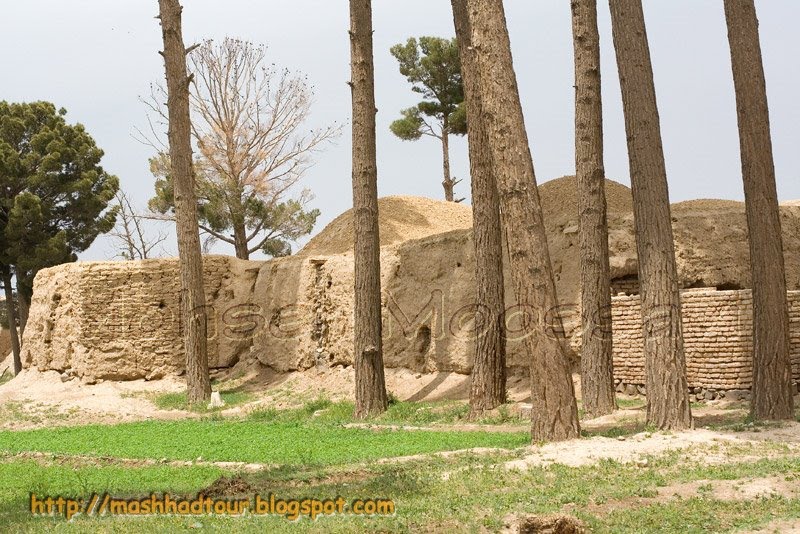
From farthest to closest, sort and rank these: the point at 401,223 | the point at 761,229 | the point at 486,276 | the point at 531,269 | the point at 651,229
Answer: the point at 401,223 → the point at 486,276 → the point at 761,229 → the point at 651,229 → the point at 531,269

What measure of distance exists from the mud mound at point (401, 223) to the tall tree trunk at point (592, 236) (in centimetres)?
1330

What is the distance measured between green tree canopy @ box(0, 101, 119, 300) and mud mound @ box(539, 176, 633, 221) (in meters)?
18.8

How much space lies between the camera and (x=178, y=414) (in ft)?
67.6

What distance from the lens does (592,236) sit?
1534cm

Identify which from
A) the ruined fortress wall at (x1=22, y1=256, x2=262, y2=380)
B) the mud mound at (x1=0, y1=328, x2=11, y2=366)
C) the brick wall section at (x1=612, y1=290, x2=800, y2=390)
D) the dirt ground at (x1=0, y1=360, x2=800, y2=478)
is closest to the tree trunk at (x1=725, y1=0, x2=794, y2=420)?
the dirt ground at (x1=0, y1=360, x2=800, y2=478)

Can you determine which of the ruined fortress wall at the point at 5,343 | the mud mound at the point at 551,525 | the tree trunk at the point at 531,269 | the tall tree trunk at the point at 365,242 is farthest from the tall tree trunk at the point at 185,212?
the ruined fortress wall at the point at 5,343

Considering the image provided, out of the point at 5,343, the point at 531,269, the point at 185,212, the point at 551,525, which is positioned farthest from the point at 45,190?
the point at 551,525

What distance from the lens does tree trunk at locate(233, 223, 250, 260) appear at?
35719 mm

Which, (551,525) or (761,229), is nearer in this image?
(551,525)

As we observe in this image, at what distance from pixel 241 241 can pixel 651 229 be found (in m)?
24.4

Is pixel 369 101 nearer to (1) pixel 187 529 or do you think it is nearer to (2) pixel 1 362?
(1) pixel 187 529

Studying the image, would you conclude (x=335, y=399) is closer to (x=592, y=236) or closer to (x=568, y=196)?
(x=568, y=196)

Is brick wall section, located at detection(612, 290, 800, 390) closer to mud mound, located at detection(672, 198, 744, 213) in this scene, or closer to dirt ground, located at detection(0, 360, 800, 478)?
dirt ground, located at detection(0, 360, 800, 478)

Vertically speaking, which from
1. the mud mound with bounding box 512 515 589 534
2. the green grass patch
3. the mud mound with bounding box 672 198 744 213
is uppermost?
the mud mound with bounding box 672 198 744 213
